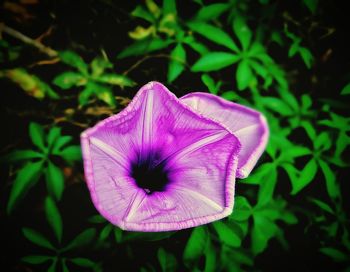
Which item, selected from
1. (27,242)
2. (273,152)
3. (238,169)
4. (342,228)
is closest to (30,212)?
(27,242)

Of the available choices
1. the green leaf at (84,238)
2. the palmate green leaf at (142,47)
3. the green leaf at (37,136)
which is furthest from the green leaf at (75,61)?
the green leaf at (84,238)

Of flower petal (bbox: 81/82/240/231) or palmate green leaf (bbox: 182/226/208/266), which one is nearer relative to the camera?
flower petal (bbox: 81/82/240/231)

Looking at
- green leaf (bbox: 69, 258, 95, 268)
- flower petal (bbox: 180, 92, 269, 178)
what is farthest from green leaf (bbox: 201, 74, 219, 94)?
green leaf (bbox: 69, 258, 95, 268)

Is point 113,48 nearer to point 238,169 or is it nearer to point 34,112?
point 34,112

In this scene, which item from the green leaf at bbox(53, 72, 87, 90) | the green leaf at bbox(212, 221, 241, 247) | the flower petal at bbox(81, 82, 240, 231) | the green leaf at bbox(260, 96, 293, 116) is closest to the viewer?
the flower petal at bbox(81, 82, 240, 231)

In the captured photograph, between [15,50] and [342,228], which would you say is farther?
[342,228]

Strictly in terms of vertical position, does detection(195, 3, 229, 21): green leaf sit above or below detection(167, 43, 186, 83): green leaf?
above

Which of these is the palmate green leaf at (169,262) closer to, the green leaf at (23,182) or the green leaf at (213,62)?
the green leaf at (23,182)

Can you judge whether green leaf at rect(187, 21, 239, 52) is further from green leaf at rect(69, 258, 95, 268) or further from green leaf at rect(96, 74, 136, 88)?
green leaf at rect(69, 258, 95, 268)
